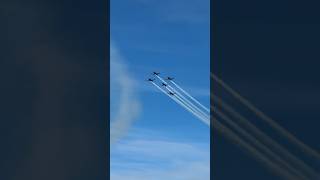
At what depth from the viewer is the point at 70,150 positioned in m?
4.32
